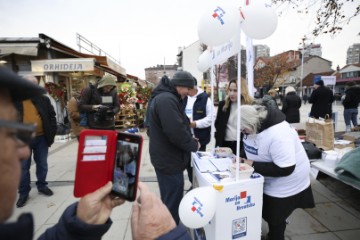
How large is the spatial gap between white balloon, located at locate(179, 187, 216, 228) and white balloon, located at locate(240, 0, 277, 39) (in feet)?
4.60

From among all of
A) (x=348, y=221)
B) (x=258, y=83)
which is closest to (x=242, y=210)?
(x=348, y=221)

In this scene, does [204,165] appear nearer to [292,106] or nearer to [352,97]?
[292,106]

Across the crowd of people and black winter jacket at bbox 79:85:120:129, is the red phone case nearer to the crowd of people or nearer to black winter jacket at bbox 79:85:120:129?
the crowd of people

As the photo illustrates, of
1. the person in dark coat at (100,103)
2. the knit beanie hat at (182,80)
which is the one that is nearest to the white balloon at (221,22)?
the knit beanie hat at (182,80)

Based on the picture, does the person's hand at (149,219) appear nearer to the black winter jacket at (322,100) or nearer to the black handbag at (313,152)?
the black handbag at (313,152)

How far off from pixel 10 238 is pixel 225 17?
1881 mm

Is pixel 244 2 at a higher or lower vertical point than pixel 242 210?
higher

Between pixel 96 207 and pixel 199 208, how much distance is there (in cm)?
88

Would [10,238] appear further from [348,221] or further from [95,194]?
[348,221]

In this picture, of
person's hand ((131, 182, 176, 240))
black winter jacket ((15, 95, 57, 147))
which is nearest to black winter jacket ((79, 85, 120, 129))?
black winter jacket ((15, 95, 57, 147))

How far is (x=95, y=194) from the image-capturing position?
3.19 feet

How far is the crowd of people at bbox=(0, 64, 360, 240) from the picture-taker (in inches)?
21.5

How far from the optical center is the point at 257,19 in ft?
6.15

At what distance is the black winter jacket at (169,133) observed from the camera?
2189mm
